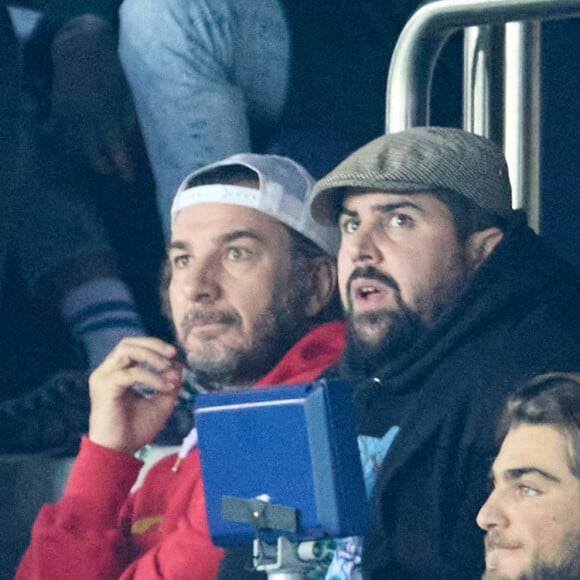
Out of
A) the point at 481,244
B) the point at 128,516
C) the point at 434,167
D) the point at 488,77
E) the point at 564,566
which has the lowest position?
the point at 128,516

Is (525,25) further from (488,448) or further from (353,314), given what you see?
(488,448)

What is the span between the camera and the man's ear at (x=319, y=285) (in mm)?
2441

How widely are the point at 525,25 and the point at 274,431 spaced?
2.56 ft

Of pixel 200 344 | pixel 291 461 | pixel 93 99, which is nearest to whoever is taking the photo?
pixel 291 461

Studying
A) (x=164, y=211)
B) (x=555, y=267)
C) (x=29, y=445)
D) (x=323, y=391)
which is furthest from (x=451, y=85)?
(x=29, y=445)

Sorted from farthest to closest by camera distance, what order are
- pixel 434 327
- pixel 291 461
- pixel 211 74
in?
pixel 211 74
pixel 434 327
pixel 291 461

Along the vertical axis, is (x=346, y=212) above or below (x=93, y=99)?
below

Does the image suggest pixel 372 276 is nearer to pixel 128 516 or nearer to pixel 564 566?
pixel 564 566

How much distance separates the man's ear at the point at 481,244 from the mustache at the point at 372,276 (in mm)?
109

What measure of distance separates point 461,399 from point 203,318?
1.89 feet

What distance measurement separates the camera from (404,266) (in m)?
2.14

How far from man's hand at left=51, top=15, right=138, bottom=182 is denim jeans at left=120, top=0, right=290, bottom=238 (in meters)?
0.08

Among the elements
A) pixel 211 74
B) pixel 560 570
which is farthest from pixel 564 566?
pixel 211 74

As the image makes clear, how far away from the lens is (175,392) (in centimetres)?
246
